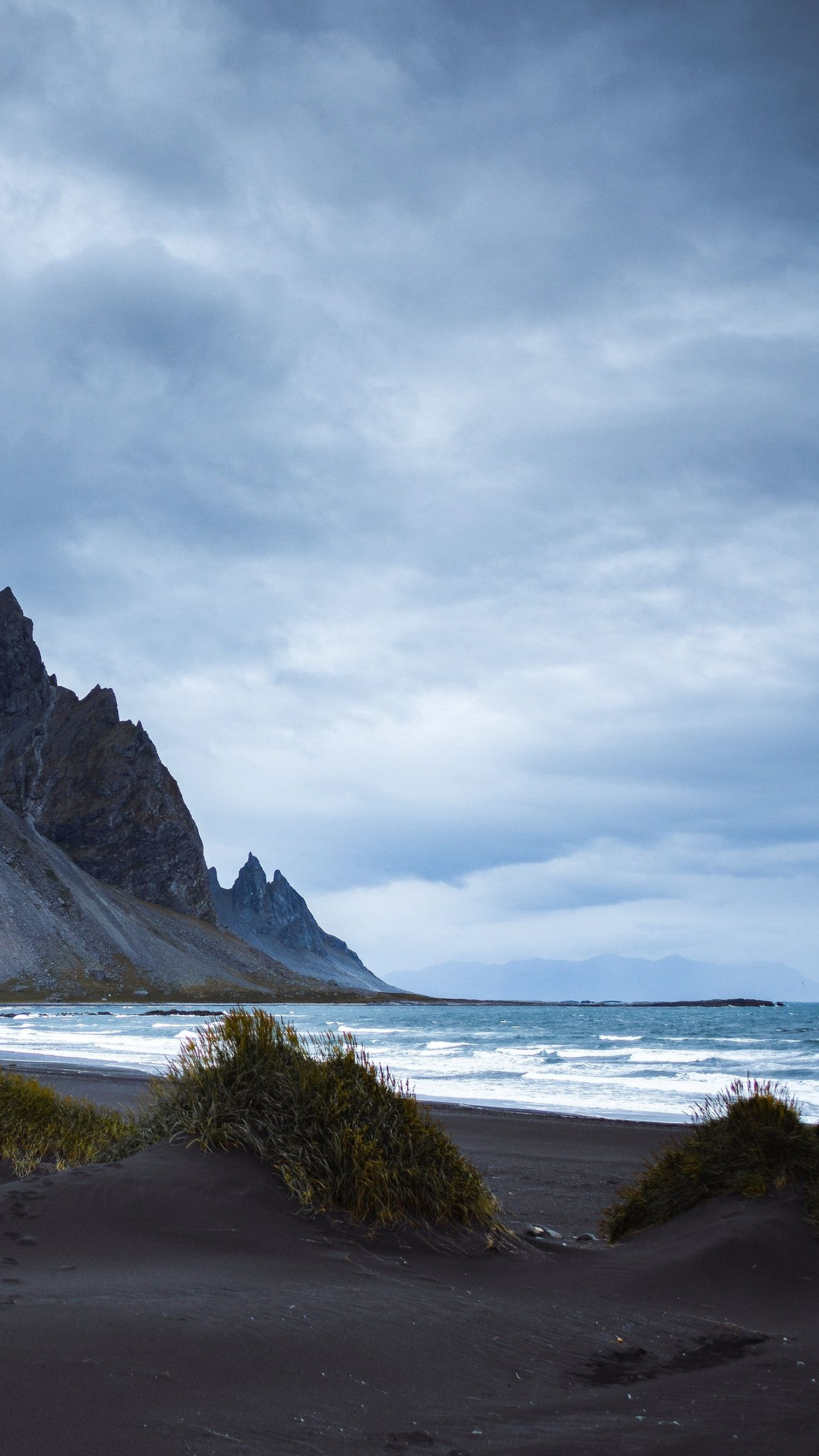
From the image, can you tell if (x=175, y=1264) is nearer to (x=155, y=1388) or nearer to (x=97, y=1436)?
(x=155, y=1388)

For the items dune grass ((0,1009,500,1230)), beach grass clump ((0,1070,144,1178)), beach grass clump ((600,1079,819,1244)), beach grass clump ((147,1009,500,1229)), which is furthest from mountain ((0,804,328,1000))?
beach grass clump ((600,1079,819,1244))

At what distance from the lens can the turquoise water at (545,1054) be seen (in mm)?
25469

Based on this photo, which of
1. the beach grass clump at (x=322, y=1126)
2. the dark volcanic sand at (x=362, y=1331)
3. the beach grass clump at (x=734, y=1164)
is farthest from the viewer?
the beach grass clump at (x=734, y=1164)

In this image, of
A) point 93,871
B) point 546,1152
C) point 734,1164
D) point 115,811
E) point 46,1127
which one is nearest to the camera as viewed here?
point 734,1164

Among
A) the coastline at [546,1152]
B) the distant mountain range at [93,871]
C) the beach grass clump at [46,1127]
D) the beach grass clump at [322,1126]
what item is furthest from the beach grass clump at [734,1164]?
the distant mountain range at [93,871]

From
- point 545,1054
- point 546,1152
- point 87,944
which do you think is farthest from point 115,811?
point 546,1152

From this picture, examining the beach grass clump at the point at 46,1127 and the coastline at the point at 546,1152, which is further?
the coastline at the point at 546,1152

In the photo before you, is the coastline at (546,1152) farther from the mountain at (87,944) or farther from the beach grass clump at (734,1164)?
the mountain at (87,944)

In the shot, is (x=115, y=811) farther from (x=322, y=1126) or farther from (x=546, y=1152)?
(x=322, y=1126)

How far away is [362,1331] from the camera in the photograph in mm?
5324

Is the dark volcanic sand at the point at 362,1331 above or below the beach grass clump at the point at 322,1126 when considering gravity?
below

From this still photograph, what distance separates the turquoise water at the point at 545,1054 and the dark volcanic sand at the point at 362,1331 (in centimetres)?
1262

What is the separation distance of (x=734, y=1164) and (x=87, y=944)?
135 meters

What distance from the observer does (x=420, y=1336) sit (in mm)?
5387
